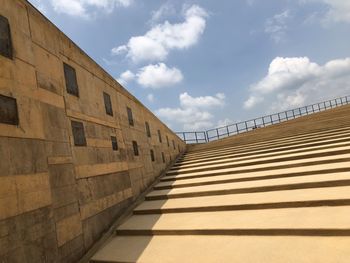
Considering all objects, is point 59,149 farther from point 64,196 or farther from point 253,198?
point 253,198

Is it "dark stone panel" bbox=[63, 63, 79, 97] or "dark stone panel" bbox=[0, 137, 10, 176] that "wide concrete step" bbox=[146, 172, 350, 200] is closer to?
"dark stone panel" bbox=[63, 63, 79, 97]

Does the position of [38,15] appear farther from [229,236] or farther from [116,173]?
[229,236]

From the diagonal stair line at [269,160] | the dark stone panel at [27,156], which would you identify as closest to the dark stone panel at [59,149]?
the dark stone panel at [27,156]

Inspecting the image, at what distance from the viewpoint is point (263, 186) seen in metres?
5.43

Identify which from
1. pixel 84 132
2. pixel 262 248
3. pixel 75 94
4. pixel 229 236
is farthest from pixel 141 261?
pixel 75 94

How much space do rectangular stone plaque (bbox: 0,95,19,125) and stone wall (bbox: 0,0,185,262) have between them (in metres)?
0.01

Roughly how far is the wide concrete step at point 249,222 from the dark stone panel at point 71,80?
232 cm

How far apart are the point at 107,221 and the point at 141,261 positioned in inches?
55.1

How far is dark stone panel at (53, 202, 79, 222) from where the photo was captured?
3.55 metres

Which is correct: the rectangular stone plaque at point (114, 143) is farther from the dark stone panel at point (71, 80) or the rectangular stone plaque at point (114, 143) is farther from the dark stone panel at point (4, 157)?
the dark stone panel at point (4, 157)

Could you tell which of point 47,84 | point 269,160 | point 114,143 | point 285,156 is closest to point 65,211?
point 47,84

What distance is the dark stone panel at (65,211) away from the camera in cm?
355

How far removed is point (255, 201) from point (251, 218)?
1.90 ft

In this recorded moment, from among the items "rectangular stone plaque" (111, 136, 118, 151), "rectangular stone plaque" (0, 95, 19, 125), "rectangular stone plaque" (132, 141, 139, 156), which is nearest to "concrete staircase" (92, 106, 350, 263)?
"rectangular stone plaque" (132, 141, 139, 156)
